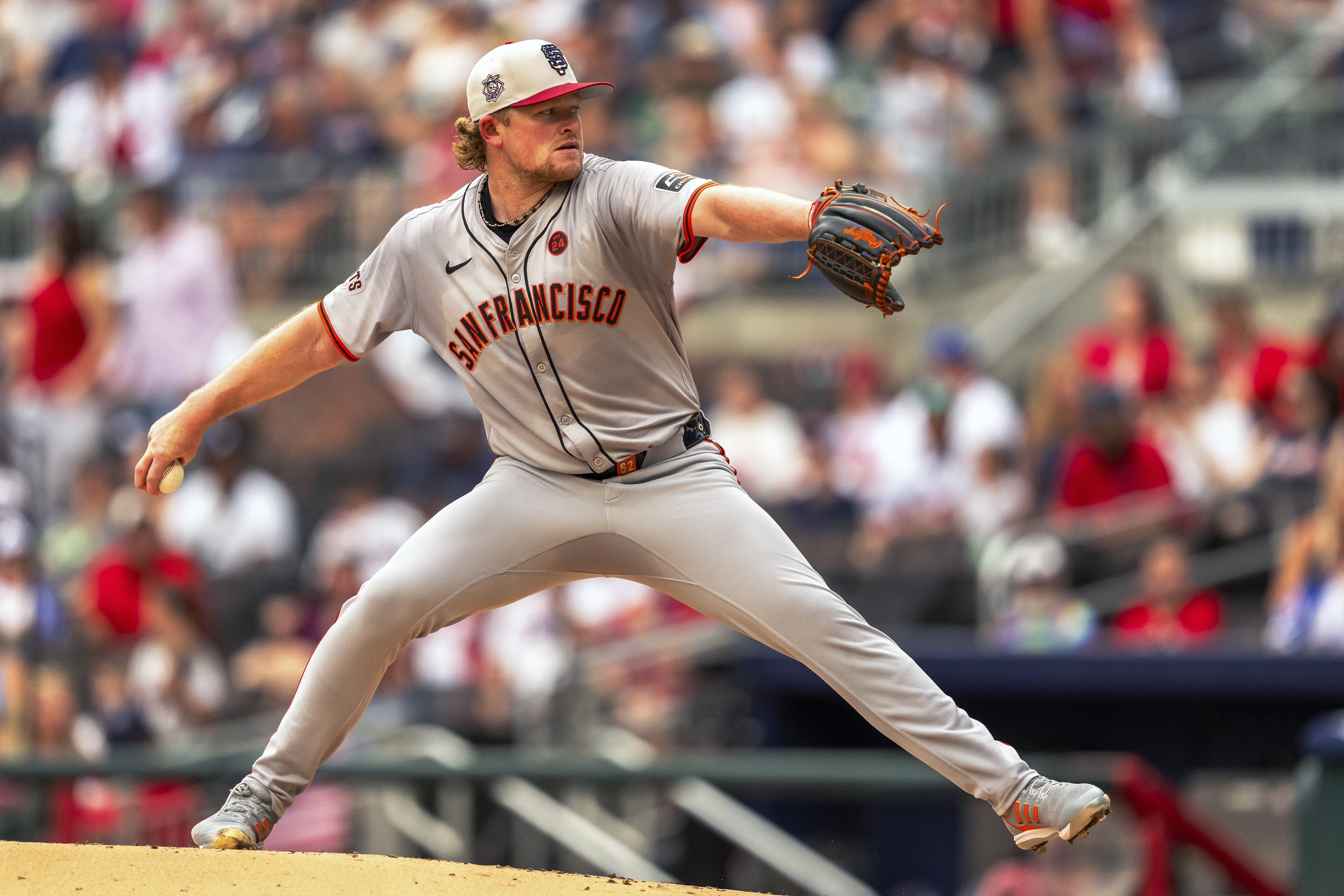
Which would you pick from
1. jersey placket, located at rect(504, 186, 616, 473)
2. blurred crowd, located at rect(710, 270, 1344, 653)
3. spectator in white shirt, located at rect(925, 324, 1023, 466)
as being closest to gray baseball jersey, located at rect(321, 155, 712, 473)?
jersey placket, located at rect(504, 186, 616, 473)

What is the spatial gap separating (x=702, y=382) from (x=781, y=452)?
1327 mm

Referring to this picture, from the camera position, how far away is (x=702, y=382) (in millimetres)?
10961

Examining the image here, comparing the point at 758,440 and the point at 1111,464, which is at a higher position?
the point at 758,440

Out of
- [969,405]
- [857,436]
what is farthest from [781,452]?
[969,405]

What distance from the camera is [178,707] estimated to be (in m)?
8.95

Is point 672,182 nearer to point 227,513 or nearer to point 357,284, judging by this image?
point 357,284

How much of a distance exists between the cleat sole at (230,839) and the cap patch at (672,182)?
1.86 meters

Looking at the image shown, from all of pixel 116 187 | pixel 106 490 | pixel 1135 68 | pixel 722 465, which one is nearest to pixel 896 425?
pixel 1135 68

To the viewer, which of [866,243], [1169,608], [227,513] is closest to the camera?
[866,243]

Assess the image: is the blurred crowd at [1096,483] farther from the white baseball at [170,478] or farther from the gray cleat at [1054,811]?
the white baseball at [170,478]

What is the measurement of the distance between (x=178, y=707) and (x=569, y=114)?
218 inches

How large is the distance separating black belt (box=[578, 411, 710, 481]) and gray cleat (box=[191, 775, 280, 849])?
1.14m

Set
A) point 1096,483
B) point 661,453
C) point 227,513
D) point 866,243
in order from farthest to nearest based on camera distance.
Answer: point 227,513
point 1096,483
point 661,453
point 866,243

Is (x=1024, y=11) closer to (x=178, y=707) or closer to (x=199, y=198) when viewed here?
(x=199, y=198)
